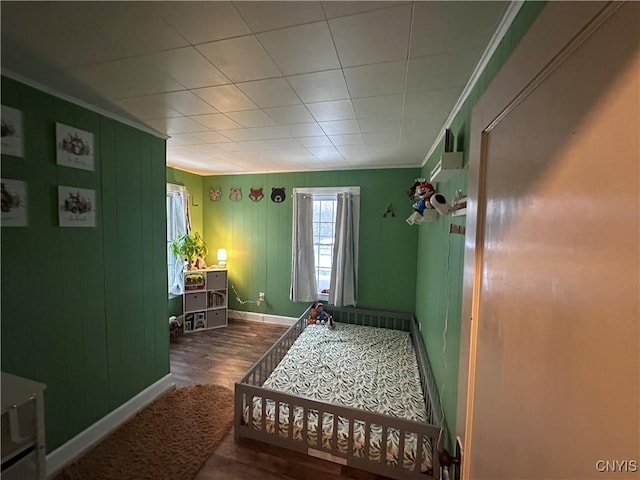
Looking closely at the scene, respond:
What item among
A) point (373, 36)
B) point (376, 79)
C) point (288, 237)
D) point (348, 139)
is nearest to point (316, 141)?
Result: point (348, 139)

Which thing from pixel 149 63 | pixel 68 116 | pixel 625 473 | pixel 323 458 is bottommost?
pixel 323 458

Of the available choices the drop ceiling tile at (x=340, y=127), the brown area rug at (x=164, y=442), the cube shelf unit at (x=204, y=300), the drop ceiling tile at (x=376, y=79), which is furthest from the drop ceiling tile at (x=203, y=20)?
the cube shelf unit at (x=204, y=300)

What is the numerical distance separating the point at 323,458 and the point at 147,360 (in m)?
1.66

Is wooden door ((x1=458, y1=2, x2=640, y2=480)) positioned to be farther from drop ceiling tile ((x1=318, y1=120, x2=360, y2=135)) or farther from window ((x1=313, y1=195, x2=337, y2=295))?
window ((x1=313, y1=195, x2=337, y2=295))

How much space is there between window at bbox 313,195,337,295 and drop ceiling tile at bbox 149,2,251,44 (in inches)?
114

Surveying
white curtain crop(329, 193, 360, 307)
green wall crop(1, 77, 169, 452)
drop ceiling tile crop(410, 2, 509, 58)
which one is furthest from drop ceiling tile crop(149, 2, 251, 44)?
white curtain crop(329, 193, 360, 307)

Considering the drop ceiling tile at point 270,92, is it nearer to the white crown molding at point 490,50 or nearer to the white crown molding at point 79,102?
the white crown molding at point 490,50

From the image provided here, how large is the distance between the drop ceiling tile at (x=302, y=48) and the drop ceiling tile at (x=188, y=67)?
1.13 feet

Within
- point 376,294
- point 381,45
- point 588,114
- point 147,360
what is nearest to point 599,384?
point 588,114

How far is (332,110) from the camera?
1.85 m

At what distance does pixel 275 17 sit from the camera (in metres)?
1.01

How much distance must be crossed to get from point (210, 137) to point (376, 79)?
66.1 inches

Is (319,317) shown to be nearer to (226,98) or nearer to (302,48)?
(226,98)

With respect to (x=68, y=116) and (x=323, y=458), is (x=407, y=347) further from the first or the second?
(x=68, y=116)
